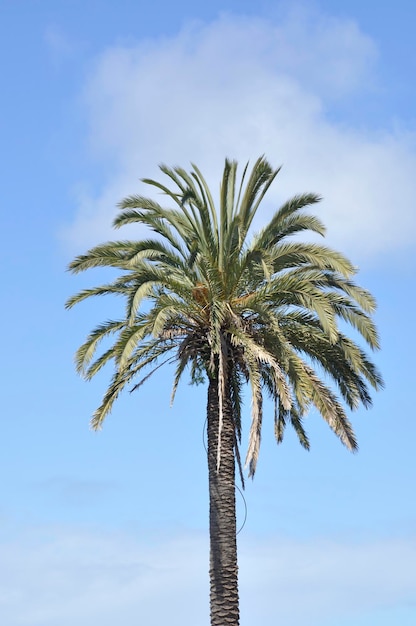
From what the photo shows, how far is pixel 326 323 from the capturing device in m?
29.4

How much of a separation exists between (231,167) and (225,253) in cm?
252

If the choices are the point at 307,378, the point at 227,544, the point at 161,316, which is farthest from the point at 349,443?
the point at 161,316

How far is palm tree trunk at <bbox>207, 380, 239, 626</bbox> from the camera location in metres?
29.6

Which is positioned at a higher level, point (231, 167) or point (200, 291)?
point (231, 167)

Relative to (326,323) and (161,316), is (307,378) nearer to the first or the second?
(326,323)

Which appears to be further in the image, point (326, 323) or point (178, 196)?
point (178, 196)

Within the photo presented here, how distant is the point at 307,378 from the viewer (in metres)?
30.4

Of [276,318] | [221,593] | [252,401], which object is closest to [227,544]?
[221,593]

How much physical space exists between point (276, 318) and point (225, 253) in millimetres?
2246

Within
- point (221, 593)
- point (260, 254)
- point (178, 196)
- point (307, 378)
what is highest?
point (178, 196)

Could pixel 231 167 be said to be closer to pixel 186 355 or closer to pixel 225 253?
pixel 225 253

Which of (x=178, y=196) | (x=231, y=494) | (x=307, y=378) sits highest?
(x=178, y=196)

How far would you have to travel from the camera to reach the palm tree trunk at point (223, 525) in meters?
29.6

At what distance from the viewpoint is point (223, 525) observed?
3014 cm
